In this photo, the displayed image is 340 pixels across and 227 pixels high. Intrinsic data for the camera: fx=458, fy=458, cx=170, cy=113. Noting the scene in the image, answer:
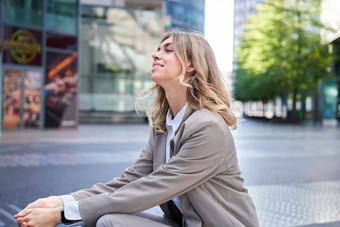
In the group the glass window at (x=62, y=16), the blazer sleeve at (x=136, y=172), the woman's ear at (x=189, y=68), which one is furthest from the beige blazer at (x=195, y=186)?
the glass window at (x=62, y=16)

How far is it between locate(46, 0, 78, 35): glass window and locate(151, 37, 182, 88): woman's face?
1853 cm

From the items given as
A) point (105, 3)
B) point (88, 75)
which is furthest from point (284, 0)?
point (88, 75)

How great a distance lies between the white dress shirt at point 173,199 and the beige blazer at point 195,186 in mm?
46

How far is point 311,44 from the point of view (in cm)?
3266

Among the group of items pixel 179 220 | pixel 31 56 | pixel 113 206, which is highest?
pixel 31 56

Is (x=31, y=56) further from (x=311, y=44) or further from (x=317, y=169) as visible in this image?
(x=311, y=44)

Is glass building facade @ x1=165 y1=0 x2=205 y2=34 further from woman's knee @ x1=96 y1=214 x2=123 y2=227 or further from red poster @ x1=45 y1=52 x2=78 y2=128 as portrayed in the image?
woman's knee @ x1=96 y1=214 x2=123 y2=227

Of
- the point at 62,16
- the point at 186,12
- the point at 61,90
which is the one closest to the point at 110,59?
the point at 62,16

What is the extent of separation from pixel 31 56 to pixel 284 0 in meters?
20.6

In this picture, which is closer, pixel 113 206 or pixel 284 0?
pixel 113 206

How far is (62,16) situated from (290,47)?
721 inches

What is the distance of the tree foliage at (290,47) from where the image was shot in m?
32.6

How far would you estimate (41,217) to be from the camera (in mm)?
2086

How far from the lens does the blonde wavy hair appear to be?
2262 millimetres
